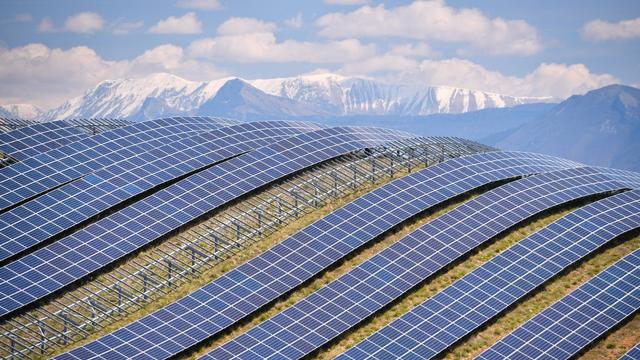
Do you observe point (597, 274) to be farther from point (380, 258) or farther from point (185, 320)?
point (185, 320)

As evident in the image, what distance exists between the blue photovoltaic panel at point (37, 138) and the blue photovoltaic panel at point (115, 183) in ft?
41.2

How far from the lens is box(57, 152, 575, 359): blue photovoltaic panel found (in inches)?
2712

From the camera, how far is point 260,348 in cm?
6881

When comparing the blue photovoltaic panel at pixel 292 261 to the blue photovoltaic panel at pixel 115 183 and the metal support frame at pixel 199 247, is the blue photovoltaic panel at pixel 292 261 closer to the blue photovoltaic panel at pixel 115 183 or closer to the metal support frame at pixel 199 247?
the metal support frame at pixel 199 247

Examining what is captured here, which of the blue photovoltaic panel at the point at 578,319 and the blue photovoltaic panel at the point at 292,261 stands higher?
the blue photovoltaic panel at the point at 292,261

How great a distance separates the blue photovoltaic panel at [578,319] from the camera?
71188 millimetres

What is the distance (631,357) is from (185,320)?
36414 millimetres

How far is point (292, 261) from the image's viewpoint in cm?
7981

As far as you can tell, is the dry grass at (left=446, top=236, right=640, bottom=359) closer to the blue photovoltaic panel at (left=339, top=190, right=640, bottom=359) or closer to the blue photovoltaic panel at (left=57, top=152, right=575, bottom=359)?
the blue photovoltaic panel at (left=339, top=190, right=640, bottom=359)

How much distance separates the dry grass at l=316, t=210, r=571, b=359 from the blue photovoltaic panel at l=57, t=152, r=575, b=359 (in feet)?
24.3

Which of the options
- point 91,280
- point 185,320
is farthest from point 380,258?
point 91,280

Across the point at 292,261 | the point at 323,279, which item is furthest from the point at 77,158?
the point at 323,279

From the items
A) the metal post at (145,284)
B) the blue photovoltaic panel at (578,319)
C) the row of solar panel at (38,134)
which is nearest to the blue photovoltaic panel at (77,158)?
the row of solar panel at (38,134)

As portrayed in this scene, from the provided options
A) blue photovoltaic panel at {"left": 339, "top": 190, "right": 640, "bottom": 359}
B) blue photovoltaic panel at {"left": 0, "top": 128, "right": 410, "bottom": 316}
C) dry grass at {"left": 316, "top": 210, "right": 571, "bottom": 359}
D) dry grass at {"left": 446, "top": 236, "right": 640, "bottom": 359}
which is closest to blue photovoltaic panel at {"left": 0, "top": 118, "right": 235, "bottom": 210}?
blue photovoltaic panel at {"left": 0, "top": 128, "right": 410, "bottom": 316}
